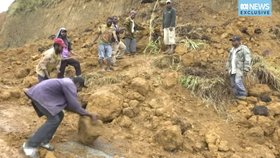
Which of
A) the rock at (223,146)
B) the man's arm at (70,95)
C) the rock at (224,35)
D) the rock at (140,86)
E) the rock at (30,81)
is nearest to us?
the man's arm at (70,95)

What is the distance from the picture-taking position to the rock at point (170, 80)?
355 inches

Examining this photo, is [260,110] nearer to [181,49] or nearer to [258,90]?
[258,90]

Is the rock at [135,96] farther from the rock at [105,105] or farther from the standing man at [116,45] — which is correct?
the standing man at [116,45]

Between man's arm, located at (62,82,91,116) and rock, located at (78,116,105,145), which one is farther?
rock, located at (78,116,105,145)

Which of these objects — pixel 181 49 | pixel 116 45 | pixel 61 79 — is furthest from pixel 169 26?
pixel 61 79

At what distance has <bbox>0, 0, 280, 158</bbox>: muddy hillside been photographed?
7.13 metres

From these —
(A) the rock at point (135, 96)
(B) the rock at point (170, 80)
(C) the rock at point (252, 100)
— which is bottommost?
(C) the rock at point (252, 100)

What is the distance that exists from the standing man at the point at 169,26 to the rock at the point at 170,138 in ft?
11.2

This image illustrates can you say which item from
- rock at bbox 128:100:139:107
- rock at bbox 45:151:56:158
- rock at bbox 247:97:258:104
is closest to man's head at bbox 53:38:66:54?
rock at bbox 45:151:56:158

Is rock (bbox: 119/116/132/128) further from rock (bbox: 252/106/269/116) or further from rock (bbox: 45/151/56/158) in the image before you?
rock (bbox: 252/106/269/116)

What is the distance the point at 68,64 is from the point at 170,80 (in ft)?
6.22

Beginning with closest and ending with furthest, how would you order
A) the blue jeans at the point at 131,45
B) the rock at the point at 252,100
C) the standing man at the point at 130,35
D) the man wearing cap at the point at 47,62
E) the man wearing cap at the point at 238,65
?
the man wearing cap at the point at 47,62 → the man wearing cap at the point at 238,65 → the rock at the point at 252,100 → the standing man at the point at 130,35 → the blue jeans at the point at 131,45

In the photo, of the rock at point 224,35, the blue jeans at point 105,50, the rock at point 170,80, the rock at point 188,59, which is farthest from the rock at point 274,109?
the blue jeans at point 105,50

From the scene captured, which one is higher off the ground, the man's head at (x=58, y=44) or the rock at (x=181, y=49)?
the man's head at (x=58, y=44)
